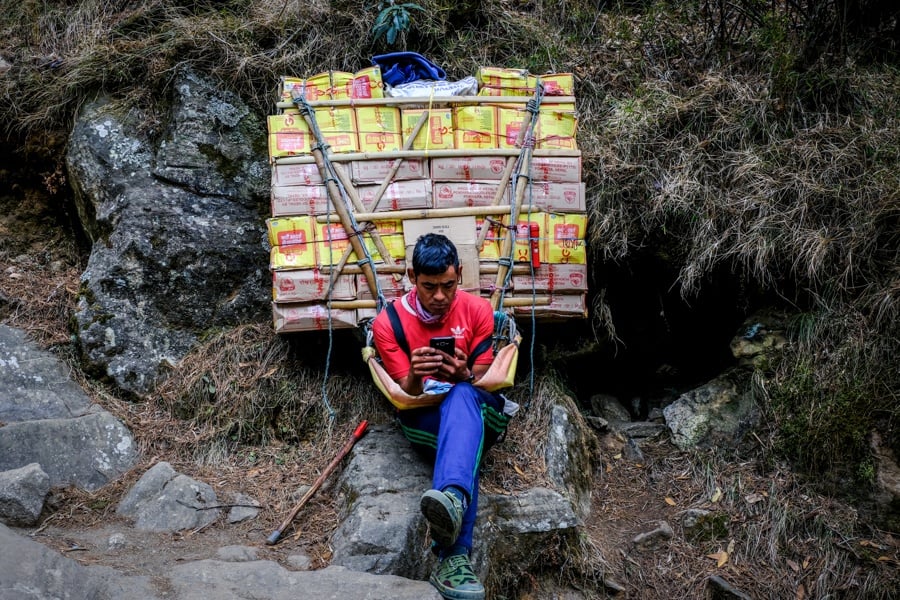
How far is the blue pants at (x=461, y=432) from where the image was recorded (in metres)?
3.31

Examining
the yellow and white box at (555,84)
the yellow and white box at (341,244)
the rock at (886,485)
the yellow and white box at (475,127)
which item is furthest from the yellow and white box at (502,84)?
the rock at (886,485)

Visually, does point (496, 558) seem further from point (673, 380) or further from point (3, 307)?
point (3, 307)

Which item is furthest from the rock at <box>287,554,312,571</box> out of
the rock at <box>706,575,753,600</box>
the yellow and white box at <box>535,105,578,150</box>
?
the yellow and white box at <box>535,105,578,150</box>

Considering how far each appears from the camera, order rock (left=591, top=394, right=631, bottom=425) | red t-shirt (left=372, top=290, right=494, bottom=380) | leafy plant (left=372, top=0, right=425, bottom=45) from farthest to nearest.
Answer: leafy plant (left=372, top=0, right=425, bottom=45) < rock (left=591, top=394, right=631, bottom=425) < red t-shirt (left=372, top=290, right=494, bottom=380)

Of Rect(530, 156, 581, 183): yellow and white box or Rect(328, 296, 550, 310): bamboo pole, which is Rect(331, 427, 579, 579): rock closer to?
Rect(328, 296, 550, 310): bamboo pole

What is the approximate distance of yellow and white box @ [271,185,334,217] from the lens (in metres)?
4.66

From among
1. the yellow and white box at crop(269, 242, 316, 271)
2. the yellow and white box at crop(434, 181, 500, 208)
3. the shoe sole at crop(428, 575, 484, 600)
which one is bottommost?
the shoe sole at crop(428, 575, 484, 600)

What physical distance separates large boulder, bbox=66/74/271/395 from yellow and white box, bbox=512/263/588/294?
188 cm

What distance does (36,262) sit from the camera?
231 inches

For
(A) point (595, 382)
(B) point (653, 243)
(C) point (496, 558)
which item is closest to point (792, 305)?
(B) point (653, 243)

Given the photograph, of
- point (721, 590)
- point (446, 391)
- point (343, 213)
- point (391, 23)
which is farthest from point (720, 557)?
point (391, 23)

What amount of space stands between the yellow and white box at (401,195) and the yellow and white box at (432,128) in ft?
0.89

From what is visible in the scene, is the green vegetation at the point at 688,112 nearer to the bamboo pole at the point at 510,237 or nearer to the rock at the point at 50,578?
the bamboo pole at the point at 510,237

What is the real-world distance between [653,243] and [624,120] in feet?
3.30
